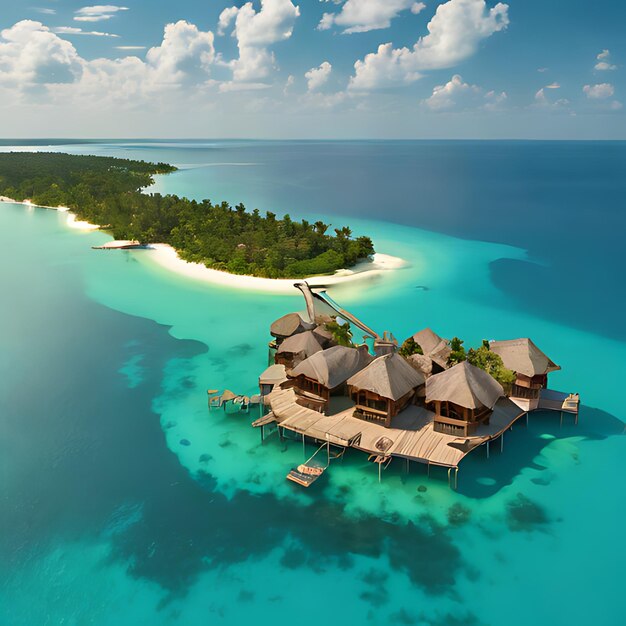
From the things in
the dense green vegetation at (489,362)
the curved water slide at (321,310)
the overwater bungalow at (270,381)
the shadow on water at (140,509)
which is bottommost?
Answer: the shadow on water at (140,509)

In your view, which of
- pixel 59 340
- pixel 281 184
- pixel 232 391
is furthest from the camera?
pixel 281 184

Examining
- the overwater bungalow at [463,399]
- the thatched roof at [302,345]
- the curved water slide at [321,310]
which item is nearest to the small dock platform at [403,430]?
the overwater bungalow at [463,399]

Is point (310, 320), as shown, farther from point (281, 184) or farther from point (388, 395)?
point (281, 184)

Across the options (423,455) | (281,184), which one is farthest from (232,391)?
(281,184)

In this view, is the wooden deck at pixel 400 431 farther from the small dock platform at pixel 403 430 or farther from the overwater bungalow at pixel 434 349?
the overwater bungalow at pixel 434 349

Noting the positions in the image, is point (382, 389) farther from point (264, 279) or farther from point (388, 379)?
point (264, 279)

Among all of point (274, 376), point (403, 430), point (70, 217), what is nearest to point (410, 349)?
point (403, 430)
